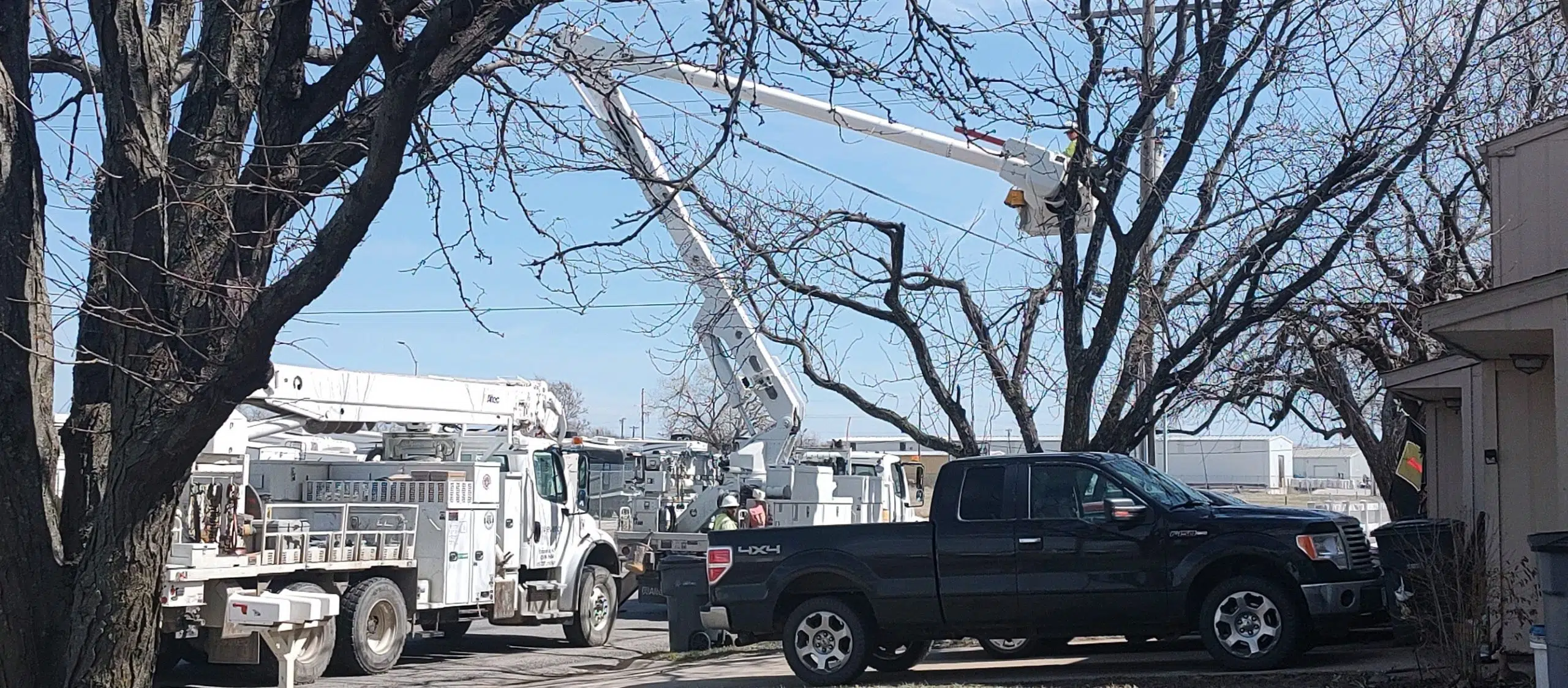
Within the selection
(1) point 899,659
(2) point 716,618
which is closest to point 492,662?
(2) point 716,618

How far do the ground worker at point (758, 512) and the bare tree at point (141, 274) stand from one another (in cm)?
1475

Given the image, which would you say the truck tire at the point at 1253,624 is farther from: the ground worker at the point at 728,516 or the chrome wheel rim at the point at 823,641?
the ground worker at the point at 728,516

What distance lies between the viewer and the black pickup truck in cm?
1192

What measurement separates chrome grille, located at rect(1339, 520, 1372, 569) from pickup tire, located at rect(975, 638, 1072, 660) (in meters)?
3.27

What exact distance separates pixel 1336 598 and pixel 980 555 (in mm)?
2835

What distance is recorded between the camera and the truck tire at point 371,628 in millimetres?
15562

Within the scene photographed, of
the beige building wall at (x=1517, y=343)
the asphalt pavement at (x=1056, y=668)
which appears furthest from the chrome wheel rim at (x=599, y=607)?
the beige building wall at (x=1517, y=343)

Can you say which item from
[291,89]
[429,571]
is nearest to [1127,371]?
[429,571]

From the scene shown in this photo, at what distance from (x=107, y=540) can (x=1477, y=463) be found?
11.3 meters

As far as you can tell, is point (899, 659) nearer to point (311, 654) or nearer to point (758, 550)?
point (758, 550)

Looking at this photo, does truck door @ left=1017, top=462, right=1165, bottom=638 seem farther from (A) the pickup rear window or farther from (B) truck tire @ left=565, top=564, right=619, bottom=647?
(B) truck tire @ left=565, top=564, right=619, bottom=647

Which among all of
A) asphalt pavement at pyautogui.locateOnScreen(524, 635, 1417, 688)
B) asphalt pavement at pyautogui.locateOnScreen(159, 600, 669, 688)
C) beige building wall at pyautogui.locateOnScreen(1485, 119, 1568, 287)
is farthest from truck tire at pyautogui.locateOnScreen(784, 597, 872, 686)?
beige building wall at pyautogui.locateOnScreen(1485, 119, 1568, 287)

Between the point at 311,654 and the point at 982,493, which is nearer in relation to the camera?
the point at 982,493

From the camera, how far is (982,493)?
12953mm
